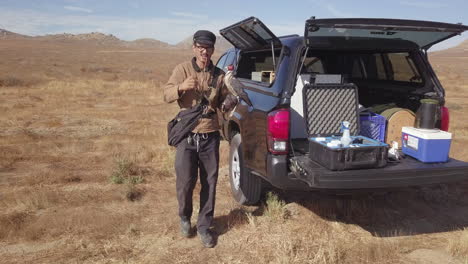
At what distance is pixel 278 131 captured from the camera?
3355 mm

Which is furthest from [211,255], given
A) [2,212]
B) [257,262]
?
[2,212]

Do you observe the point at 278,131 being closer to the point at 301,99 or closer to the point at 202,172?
the point at 202,172

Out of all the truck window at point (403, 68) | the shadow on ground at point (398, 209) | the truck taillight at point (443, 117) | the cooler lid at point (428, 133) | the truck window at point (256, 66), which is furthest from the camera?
the truck window at point (256, 66)

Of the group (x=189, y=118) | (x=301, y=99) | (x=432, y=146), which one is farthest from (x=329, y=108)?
(x=189, y=118)

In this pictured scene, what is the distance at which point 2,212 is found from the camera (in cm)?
418

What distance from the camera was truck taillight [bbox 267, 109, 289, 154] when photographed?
11.0 feet

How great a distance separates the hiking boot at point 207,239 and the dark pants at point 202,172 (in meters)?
0.04

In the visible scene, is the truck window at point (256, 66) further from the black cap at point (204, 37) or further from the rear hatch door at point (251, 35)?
→ the black cap at point (204, 37)

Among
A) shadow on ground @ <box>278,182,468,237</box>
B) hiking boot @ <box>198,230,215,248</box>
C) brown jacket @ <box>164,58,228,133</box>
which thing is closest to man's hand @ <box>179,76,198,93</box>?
brown jacket @ <box>164,58,228,133</box>

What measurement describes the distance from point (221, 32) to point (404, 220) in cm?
309

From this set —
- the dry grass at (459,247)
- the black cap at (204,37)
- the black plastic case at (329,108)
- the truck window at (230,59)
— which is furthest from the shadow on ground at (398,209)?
the truck window at (230,59)

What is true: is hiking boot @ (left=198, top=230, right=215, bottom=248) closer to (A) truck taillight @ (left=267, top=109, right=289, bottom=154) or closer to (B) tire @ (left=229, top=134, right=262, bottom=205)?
(B) tire @ (left=229, top=134, right=262, bottom=205)

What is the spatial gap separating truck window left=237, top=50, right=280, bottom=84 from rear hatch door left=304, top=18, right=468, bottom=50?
3.80 feet

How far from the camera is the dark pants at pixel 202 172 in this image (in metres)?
3.47
